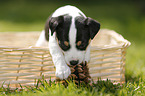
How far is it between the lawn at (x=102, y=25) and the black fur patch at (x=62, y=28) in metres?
0.41

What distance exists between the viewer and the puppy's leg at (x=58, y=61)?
211 centimetres

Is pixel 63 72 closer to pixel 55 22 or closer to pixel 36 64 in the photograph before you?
pixel 36 64

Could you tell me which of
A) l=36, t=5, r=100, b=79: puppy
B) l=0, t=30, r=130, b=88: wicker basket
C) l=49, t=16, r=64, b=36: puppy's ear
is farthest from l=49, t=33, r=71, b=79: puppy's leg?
l=49, t=16, r=64, b=36: puppy's ear

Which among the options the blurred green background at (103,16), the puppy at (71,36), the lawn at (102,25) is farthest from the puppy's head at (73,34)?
the blurred green background at (103,16)

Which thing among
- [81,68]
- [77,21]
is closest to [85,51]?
[81,68]

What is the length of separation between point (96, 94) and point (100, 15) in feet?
20.7

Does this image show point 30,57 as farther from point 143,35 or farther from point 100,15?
point 100,15

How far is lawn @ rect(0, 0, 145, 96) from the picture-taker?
2067mm

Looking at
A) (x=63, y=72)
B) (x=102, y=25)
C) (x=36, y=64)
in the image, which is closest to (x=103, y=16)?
(x=102, y=25)

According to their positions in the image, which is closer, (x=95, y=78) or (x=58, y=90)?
(x=58, y=90)

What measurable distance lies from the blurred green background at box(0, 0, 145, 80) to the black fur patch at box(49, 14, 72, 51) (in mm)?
1532

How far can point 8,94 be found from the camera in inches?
85.4

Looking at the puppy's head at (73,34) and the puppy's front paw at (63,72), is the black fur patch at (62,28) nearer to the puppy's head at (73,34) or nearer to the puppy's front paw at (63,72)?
the puppy's head at (73,34)

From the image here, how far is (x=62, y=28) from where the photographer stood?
201 cm
